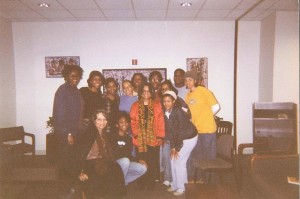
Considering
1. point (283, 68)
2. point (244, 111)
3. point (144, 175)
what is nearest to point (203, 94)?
point (144, 175)

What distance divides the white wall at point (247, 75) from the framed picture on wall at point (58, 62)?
11.3 feet

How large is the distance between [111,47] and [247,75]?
2936 millimetres

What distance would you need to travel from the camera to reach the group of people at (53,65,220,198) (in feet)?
10.9

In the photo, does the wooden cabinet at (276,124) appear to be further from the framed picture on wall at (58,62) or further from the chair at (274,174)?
the framed picture on wall at (58,62)

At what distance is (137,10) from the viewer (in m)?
5.34

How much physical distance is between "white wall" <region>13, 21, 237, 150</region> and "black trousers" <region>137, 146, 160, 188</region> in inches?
106

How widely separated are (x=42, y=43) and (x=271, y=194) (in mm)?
5261

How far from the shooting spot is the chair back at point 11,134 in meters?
5.36

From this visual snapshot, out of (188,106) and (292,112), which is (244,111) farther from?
(188,106)

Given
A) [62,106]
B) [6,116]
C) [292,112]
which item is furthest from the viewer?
[6,116]

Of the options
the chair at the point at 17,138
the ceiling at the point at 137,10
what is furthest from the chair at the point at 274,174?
the chair at the point at 17,138

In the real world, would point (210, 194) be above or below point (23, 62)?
below

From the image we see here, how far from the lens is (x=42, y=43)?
6.19 m

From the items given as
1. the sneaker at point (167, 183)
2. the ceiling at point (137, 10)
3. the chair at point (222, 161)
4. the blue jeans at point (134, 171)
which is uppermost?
the ceiling at point (137, 10)
